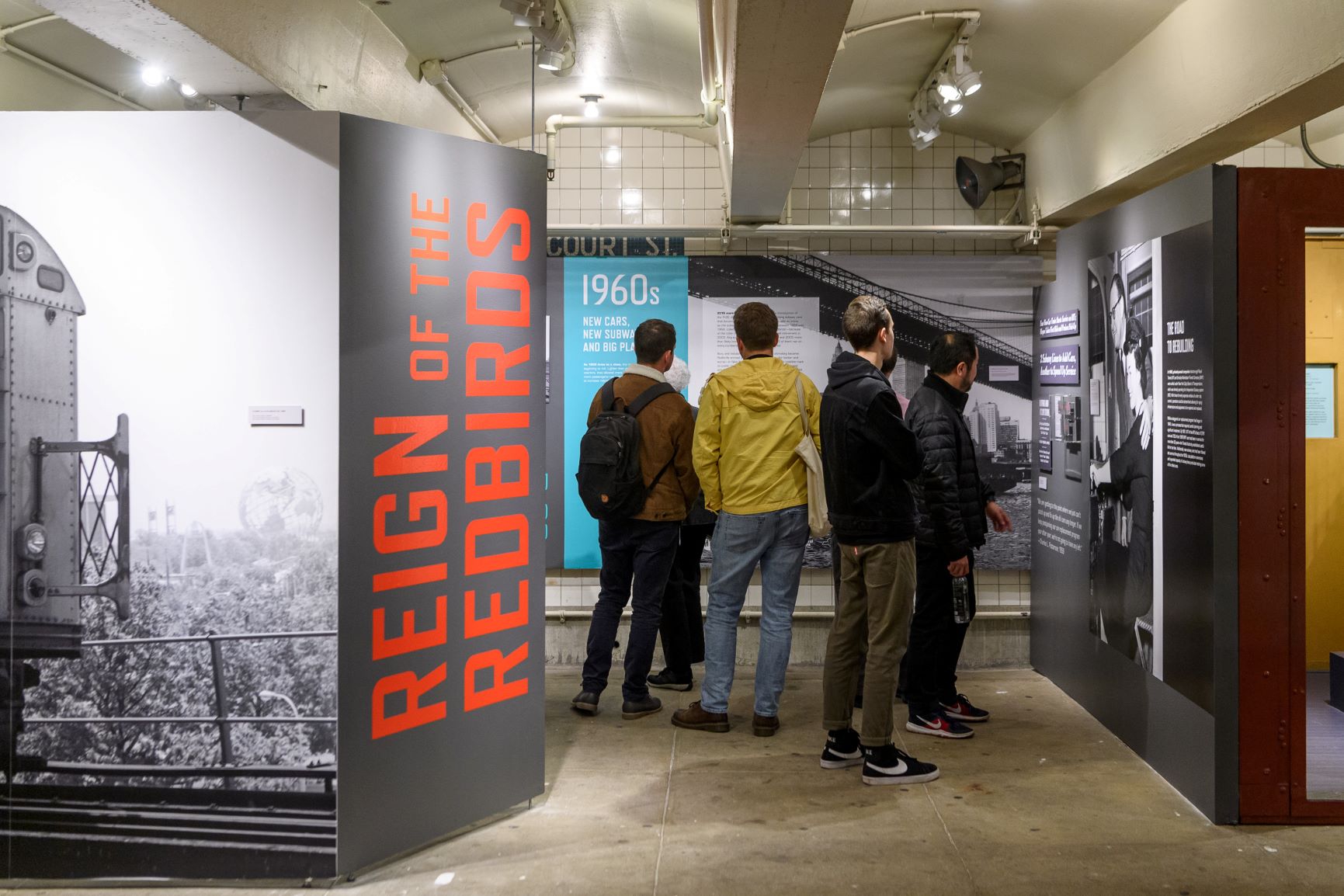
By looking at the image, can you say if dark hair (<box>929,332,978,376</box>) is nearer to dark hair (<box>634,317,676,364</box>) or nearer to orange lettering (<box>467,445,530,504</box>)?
dark hair (<box>634,317,676,364</box>)

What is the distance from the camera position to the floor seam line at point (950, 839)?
283cm

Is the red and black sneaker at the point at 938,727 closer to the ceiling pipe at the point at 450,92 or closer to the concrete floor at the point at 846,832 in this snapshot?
the concrete floor at the point at 846,832

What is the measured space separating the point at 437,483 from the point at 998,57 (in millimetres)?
3291

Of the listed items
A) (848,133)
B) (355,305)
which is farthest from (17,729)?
(848,133)

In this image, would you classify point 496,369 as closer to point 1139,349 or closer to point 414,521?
point 414,521

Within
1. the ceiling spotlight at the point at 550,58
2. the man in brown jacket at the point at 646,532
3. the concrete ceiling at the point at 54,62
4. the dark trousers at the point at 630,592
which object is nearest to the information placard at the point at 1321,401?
the man in brown jacket at the point at 646,532

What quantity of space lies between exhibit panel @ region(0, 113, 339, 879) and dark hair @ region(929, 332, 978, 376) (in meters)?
2.49

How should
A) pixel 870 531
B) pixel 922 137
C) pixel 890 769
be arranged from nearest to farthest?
pixel 870 531 < pixel 890 769 < pixel 922 137

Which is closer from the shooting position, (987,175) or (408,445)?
(408,445)

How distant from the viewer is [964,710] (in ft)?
14.3

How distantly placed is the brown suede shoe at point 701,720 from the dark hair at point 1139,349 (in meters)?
2.09

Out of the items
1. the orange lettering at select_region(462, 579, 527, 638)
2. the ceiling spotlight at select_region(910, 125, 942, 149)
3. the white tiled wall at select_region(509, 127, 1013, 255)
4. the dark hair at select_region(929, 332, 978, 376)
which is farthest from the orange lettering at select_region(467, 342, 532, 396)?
the ceiling spotlight at select_region(910, 125, 942, 149)

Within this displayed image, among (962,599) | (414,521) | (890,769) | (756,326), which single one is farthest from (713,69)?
(890,769)

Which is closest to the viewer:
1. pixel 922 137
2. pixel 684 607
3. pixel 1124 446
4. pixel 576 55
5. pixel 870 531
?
pixel 870 531
